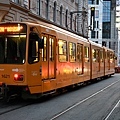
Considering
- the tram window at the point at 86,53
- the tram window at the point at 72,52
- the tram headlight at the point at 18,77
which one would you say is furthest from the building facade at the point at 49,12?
the tram headlight at the point at 18,77

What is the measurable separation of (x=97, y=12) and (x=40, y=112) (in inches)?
4201

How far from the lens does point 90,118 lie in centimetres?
1109

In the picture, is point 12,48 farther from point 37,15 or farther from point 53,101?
point 37,15

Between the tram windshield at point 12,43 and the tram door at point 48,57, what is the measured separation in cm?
125

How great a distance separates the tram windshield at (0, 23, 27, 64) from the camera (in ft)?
46.3

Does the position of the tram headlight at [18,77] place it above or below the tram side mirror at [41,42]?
below

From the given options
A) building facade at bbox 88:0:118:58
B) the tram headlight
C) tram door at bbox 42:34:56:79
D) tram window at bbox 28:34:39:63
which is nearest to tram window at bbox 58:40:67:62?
tram door at bbox 42:34:56:79

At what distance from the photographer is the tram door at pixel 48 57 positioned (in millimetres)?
15169

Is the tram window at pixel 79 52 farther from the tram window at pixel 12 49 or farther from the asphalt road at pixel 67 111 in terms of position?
the tram window at pixel 12 49

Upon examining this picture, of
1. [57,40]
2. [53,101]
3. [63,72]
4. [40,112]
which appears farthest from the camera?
[63,72]

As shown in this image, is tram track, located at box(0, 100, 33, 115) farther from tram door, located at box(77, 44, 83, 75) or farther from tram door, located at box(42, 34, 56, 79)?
tram door, located at box(77, 44, 83, 75)

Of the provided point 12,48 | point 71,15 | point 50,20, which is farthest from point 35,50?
point 71,15

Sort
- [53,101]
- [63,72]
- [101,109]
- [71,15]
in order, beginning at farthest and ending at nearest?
1. [71,15]
2. [63,72]
3. [53,101]
4. [101,109]

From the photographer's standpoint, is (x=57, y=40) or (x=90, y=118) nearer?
(x=90, y=118)
